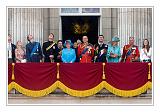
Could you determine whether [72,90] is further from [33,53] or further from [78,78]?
[33,53]

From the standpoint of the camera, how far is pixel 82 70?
1277 centimetres

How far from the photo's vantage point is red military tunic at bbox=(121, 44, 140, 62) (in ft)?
43.4

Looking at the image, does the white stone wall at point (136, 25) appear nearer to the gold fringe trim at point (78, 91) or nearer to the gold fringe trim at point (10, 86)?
the gold fringe trim at point (78, 91)

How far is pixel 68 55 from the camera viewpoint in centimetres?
1283

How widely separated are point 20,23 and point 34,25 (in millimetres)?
419

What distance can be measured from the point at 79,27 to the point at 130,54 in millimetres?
4051

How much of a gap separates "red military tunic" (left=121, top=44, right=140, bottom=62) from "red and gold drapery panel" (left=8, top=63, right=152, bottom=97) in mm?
425

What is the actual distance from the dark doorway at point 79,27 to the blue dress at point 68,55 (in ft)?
13.0

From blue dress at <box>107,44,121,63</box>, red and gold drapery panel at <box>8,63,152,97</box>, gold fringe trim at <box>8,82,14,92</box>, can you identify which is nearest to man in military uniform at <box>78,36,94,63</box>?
red and gold drapery panel at <box>8,63,152,97</box>

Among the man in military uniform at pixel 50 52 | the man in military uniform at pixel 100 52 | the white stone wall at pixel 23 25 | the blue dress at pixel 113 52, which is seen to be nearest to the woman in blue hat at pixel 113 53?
the blue dress at pixel 113 52

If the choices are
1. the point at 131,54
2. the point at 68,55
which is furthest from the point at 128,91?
the point at 68,55
